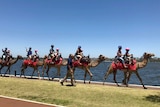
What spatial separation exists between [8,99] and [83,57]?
31.2ft

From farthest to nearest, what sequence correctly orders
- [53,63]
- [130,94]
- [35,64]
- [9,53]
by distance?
[9,53], [35,64], [53,63], [130,94]

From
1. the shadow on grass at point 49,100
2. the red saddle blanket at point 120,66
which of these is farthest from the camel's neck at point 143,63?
the shadow on grass at point 49,100

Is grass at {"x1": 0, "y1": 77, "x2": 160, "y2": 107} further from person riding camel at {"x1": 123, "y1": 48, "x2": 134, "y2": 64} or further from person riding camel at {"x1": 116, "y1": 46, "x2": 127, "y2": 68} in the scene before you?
person riding camel at {"x1": 116, "y1": 46, "x2": 127, "y2": 68}

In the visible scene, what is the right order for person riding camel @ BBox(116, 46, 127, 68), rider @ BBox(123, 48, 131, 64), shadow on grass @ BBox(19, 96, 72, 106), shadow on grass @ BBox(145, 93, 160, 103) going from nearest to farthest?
shadow on grass @ BBox(19, 96, 72, 106), shadow on grass @ BBox(145, 93, 160, 103), rider @ BBox(123, 48, 131, 64), person riding camel @ BBox(116, 46, 127, 68)

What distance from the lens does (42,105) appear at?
1330 cm

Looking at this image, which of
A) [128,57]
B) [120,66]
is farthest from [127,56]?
[120,66]

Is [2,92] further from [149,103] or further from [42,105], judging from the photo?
[149,103]

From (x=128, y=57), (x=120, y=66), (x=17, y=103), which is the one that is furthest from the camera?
(x=120, y=66)

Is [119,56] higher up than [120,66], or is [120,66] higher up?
[119,56]

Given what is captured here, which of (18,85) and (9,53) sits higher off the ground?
(9,53)

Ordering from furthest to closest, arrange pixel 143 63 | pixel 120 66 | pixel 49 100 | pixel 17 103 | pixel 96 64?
pixel 96 64
pixel 120 66
pixel 143 63
pixel 49 100
pixel 17 103

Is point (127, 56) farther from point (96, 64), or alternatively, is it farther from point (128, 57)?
point (96, 64)

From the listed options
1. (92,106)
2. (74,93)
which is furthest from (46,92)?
(92,106)

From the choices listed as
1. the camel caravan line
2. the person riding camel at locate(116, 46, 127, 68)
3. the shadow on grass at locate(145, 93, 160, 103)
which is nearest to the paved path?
the shadow on grass at locate(145, 93, 160, 103)
